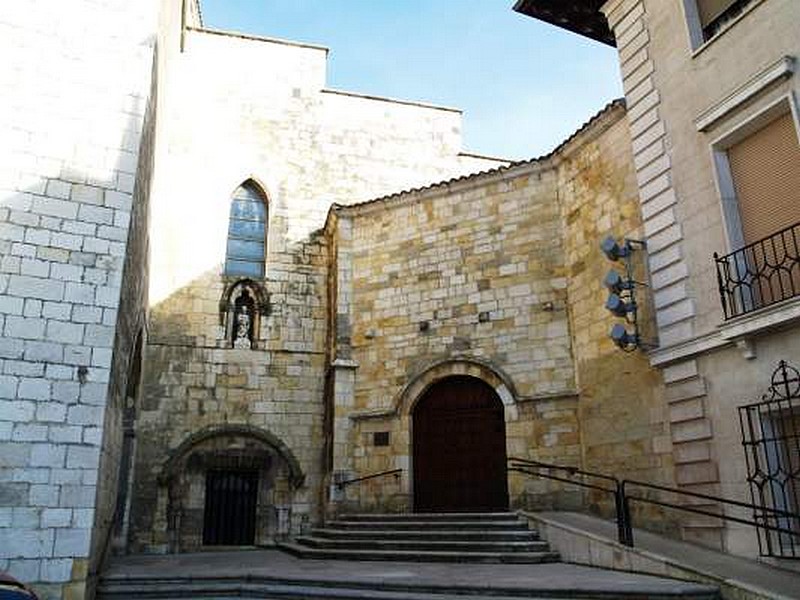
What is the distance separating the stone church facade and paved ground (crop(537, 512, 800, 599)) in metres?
0.67

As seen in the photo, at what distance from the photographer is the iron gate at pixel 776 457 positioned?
6008 mm

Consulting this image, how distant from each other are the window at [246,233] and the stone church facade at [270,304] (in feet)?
0.13

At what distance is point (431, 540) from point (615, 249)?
14.2ft

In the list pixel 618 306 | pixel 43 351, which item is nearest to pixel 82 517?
pixel 43 351

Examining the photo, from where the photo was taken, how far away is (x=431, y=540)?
8.48 m

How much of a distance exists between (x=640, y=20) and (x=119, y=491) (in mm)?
10058

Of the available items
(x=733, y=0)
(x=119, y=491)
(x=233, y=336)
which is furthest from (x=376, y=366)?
(x=733, y=0)

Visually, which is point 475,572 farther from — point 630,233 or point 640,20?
point 640,20

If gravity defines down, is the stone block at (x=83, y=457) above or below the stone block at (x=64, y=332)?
below

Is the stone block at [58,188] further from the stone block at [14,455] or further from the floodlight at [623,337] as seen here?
the floodlight at [623,337]

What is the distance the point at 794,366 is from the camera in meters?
5.96

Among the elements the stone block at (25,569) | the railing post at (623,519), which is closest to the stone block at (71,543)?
the stone block at (25,569)

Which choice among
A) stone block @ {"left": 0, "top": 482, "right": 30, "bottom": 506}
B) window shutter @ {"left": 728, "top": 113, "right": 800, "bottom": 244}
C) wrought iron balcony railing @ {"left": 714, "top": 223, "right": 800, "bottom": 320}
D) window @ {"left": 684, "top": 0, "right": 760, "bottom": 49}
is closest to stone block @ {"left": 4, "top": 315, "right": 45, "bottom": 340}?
stone block @ {"left": 0, "top": 482, "right": 30, "bottom": 506}

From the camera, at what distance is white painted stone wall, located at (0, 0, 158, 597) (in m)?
6.02
